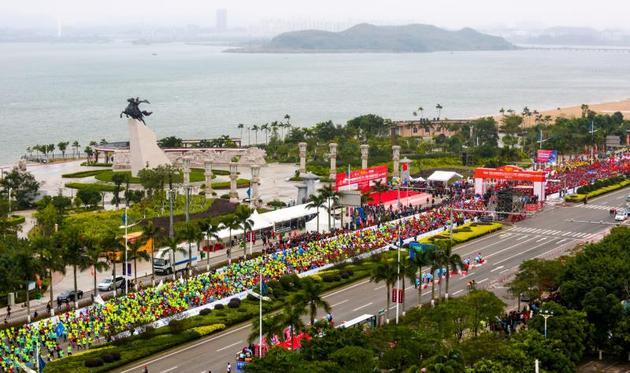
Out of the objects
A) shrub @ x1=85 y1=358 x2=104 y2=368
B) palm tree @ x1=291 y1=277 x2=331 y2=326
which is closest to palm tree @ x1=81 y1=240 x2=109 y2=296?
shrub @ x1=85 y1=358 x2=104 y2=368

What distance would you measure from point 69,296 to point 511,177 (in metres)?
42.5

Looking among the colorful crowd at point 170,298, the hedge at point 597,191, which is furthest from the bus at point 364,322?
the hedge at point 597,191

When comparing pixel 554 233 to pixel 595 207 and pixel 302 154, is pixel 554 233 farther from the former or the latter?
pixel 302 154

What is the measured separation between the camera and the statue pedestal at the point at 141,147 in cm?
9350

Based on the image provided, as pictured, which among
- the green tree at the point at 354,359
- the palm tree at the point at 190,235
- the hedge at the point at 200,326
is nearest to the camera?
the green tree at the point at 354,359

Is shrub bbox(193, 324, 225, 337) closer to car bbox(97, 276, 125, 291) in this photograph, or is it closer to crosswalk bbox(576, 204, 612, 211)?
car bbox(97, 276, 125, 291)

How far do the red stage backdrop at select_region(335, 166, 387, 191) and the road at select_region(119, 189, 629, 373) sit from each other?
46.1ft

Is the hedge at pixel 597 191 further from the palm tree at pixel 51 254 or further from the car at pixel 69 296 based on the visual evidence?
the palm tree at pixel 51 254

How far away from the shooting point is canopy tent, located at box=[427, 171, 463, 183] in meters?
93.2

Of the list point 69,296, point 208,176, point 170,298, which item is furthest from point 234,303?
point 208,176

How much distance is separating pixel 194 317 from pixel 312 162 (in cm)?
6302

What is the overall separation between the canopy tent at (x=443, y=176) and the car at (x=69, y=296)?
1852 inches

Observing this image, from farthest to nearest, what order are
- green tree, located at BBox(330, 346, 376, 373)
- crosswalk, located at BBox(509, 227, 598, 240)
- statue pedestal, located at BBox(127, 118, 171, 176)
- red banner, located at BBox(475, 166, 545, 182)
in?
statue pedestal, located at BBox(127, 118, 171, 176) < red banner, located at BBox(475, 166, 545, 182) < crosswalk, located at BBox(509, 227, 598, 240) < green tree, located at BBox(330, 346, 376, 373)

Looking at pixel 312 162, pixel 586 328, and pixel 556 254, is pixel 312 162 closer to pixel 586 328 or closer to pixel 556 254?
pixel 556 254
